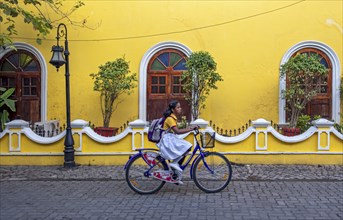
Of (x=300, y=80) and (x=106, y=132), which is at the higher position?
(x=300, y=80)

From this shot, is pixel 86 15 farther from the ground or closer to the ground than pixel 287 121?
farther from the ground

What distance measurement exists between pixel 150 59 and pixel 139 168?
5.52m

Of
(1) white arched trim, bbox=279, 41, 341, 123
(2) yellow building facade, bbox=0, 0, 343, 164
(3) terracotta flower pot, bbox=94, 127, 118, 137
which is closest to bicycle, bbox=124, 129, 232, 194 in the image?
(3) terracotta flower pot, bbox=94, 127, 118, 137

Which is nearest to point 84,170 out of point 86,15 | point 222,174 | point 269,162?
point 222,174

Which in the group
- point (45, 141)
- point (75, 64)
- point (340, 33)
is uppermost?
point (340, 33)

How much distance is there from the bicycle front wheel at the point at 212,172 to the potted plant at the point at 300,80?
345 cm

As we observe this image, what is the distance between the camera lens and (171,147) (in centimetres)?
638

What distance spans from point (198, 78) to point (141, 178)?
4317 mm

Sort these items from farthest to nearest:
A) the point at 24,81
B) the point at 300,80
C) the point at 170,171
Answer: the point at 24,81 → the point at 300,80 → the point at 170,171

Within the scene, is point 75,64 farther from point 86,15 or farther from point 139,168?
point 139,168

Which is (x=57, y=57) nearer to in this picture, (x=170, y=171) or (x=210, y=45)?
(x=170, y=171)

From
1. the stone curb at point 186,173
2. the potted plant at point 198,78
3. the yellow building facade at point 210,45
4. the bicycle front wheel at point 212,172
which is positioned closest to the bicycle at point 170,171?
the bicycle front wheel at point 212,172

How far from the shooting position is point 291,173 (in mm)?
7887

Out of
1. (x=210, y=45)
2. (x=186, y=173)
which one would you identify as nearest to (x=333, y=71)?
(x=210, y=45)
